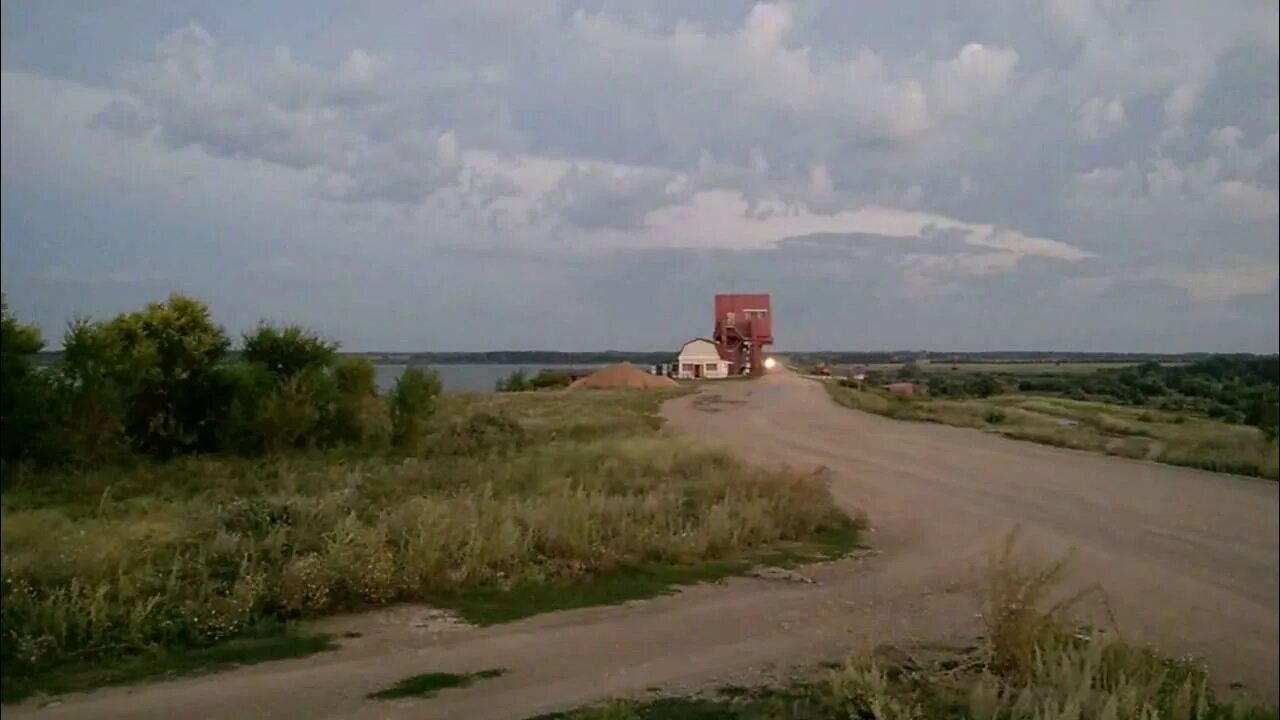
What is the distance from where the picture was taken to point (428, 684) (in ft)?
13.1

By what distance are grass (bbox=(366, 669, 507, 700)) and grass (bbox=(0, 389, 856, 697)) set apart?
3.15ft

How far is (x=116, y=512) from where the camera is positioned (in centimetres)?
546

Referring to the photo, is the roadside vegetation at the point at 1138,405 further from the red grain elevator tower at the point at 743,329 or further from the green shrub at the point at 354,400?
the green shrub at the point at 354,400

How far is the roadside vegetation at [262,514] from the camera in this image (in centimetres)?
449

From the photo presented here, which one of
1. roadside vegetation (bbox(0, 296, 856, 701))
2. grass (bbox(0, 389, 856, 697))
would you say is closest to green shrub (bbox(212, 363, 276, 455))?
roadside vegetation (bbox(0, 296, 856, 701))

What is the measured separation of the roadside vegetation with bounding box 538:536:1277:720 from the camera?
11.7ft

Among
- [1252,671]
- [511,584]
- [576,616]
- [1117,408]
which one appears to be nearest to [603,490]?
[511,584]

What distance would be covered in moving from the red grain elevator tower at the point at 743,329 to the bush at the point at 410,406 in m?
5.26

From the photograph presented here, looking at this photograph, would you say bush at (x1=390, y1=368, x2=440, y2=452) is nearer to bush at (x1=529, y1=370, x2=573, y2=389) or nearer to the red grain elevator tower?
bush at (x1=529, y1=370, x2=573, y2=389)

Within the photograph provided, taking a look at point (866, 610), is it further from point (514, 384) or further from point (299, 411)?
point (299, 411)

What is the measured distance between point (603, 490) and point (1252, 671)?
4.87 metres

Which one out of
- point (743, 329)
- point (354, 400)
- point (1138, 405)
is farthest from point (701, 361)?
point (354, 400)

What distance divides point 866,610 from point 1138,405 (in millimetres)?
1846

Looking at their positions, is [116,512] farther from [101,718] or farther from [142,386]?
[101,718]
